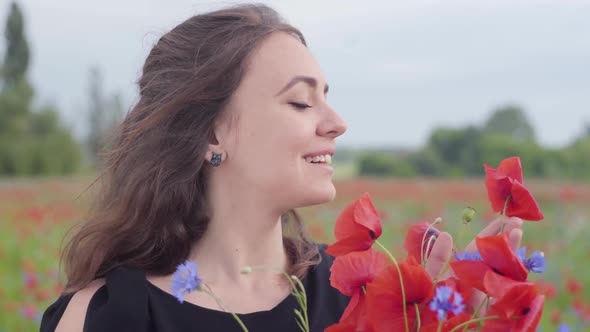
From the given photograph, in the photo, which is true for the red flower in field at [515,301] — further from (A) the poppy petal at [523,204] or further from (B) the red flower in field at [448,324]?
(A) the poppy petal at [523,204]

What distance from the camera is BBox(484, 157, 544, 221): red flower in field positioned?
0.90 metres

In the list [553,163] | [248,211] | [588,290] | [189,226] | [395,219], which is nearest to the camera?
[248,211]

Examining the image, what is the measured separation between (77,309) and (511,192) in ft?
3.73

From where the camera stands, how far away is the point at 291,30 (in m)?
1.78

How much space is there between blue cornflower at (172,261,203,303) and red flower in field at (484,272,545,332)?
0.34m

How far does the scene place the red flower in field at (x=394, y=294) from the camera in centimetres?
80

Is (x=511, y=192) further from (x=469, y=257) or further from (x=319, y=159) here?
(x=319, y=159)

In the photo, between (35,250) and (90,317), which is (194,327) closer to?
(90,317)

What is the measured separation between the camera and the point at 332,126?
5.02 feet

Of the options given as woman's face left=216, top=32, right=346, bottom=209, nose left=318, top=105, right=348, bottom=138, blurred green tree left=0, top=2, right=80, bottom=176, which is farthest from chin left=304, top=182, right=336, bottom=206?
blurred green tree left=0, top=2, right=80, bottom=176

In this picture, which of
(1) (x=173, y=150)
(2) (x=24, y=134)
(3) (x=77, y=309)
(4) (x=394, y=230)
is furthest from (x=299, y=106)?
(2) (x=24, y=134)

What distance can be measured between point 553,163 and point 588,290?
7190 millimetres

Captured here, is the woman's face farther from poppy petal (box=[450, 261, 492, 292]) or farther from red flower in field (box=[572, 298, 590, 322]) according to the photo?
red flower in field (box=[572, 298, 590, 322])

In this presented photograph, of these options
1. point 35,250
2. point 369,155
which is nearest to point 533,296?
point 35,250
